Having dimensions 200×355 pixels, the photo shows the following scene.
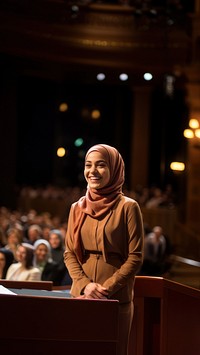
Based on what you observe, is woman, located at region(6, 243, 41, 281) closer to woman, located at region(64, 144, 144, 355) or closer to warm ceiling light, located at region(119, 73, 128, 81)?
woman, located at region(64, 144, 144, 355)

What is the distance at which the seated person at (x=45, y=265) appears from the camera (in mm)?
9172

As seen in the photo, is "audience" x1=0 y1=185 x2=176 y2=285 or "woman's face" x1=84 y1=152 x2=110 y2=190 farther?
"audience" x1=0 y1=185 x2=176 y2=285

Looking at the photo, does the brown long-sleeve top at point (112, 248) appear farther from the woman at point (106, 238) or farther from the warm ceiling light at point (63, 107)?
the warm ceiling light at point (63, 107)

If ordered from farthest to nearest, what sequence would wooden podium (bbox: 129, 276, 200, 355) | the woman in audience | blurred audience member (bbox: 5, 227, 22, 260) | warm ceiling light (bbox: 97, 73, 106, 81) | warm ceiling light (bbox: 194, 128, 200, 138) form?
warm ceiling light (bbox: 97, 73, 106, 81)
warm ceiling light (bbox: 194, 128, 200, 138)
blurred audience member (bbox: 5, 227, 22, 260)
the woman in audience
wooden podium (bbox: 129, 276, 200, 355)

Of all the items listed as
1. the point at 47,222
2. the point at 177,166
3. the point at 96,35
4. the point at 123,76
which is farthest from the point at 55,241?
the point at 123,76

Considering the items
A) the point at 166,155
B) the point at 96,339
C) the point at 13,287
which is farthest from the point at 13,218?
the point at 96,339

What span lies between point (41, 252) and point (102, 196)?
5.08m

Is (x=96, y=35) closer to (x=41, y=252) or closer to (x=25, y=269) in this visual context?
(x=41, y=252)

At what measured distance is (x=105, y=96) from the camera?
27453 mm

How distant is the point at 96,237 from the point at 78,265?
0.60ft

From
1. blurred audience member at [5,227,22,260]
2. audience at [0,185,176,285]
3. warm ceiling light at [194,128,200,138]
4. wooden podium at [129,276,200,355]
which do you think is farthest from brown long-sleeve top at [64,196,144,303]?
warm ceiling light at [194,128,200,138]

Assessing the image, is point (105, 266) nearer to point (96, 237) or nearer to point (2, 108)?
point (96, 237)

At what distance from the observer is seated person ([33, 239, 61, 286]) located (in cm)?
917

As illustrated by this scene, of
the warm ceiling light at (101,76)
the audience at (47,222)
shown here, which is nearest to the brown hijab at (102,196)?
the audience at (47,222)
